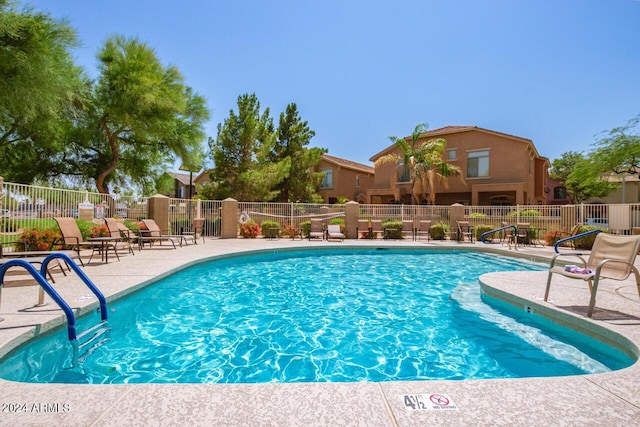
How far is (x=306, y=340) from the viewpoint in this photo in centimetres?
477

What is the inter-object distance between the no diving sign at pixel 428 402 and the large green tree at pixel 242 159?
22.0 m

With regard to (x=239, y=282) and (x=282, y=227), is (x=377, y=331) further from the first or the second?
(x=282, y=227)

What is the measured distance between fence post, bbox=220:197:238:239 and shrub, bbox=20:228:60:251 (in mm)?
9202

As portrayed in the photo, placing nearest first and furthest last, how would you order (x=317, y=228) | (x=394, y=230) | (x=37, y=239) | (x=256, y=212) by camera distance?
1. (x=37, y=239)
2. (x=317, y=228)
3. (x=394, y=230)
4. (x=256, y=212)

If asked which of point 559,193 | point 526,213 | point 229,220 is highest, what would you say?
point 559,193

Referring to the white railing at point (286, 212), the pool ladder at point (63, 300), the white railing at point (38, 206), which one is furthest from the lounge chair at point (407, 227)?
the pool ladder at point (63, 300)

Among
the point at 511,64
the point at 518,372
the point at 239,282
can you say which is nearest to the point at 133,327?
the point at 239,282

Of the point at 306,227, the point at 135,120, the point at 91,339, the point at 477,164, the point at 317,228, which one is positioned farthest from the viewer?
the point at 477,164

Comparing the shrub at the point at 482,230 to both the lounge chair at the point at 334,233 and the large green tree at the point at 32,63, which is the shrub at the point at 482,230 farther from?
the large green tree at the point at 32,63

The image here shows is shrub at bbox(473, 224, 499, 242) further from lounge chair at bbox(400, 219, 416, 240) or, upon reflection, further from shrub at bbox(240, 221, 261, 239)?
shrub at bbox(240, 221, 261, 239)

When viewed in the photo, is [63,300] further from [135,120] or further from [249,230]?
[135,120]

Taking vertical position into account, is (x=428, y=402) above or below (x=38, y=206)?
below

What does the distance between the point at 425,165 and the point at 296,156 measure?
9828 mm

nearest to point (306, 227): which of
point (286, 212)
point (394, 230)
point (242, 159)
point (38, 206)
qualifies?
point (286, 212)
